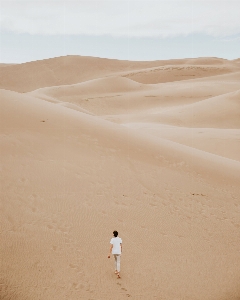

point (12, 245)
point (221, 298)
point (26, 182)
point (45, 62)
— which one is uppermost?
point (45, 62)

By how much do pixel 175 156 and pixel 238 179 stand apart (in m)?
2.18

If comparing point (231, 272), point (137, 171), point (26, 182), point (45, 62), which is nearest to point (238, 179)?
point (137, 171)

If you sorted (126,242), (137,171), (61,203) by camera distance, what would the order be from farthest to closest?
(137,171), (61,203), (126,242)

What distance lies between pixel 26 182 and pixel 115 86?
1479 inches

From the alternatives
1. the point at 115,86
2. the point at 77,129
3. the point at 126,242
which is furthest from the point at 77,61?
the point at 126,242

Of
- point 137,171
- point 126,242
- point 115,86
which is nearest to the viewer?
point 126,242

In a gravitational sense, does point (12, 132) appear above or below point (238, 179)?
above

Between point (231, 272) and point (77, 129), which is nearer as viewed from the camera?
point (231, 272)

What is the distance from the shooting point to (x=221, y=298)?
224 inches

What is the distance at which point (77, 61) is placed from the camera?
252 feet

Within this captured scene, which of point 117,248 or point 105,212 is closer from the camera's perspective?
point 117,248

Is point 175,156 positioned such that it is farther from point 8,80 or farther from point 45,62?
point 45,62

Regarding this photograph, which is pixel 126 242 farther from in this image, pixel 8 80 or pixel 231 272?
pixel 8 80

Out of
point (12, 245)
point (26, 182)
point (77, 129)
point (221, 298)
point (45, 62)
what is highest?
point (45, 62)
